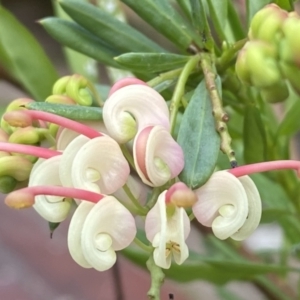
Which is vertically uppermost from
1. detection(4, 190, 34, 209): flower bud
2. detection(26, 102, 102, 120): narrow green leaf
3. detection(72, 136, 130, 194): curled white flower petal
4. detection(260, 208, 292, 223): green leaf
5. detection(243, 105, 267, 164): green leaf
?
detection(26, 102, 102, 120): narrow green leaf

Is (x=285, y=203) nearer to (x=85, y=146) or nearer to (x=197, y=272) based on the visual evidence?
(x=197, y=272)

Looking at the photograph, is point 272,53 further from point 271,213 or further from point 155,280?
point 271,213

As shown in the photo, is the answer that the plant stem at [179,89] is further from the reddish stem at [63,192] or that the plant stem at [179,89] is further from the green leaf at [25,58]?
the green leaf at [25,58]

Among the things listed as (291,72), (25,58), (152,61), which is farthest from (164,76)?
(25,58)

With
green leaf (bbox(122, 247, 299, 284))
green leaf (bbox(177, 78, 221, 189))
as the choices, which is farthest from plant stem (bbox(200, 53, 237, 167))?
green leaf (bbox(122, 247, 299, 284))

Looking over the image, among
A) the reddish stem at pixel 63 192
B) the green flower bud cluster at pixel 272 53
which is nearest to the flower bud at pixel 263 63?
the green flower bud cluster at pixel 272 53

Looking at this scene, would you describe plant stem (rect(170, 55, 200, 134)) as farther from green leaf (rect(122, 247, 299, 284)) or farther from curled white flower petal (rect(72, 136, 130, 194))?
green leaf (rect(122, 247, 299, 284))

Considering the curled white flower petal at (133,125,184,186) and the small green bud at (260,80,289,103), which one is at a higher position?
the small green bud at (260,80,289,103)
